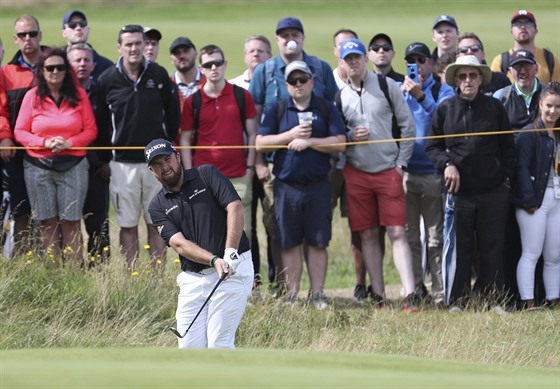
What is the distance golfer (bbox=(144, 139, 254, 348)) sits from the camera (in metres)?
8.88

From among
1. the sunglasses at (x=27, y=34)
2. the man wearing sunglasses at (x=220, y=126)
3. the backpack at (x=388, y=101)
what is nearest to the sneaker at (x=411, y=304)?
the backpack at (x=388, y=101)

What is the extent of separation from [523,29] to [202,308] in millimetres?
6316

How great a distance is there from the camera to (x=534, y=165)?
12.1 meters

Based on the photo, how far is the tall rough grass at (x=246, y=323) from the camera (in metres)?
10.1

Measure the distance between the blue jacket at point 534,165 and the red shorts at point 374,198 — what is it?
123cm

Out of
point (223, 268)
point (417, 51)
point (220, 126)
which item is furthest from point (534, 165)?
point (223, 268)

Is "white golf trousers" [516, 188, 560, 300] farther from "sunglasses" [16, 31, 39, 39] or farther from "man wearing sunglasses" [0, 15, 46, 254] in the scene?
"sunglasses" [16, 31, 39, 39]

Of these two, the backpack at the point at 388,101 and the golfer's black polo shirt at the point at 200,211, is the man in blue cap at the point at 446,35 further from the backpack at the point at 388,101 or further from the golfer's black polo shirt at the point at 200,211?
the golfer's black polo shirt at the point at 200,211

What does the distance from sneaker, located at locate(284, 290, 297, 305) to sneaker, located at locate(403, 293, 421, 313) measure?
3.59 feet

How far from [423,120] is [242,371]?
26.7 feet

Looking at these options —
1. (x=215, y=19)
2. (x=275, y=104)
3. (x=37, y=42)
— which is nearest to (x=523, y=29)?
(x=275, y=104)

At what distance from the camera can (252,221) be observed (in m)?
13.0

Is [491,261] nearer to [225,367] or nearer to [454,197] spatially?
[454,197]

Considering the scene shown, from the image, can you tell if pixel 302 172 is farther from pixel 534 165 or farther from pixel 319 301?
pixel 534 165
